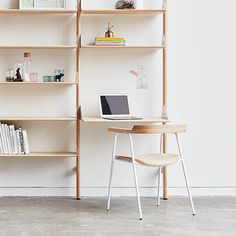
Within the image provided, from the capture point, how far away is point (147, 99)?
4.09 metres

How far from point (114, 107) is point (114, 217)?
3.46 feet

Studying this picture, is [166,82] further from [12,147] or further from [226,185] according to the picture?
[12,147]

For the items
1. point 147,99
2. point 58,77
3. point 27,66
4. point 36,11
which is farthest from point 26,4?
point 147,99

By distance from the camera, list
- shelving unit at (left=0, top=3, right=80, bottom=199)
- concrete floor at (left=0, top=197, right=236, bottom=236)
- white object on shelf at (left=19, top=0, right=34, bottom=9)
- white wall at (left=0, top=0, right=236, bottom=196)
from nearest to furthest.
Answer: concrete floor at (left=0, top=197, right=236, bottom=236) < shelving unit at (left=0, top=3, right=80, bottom=199) < white object on shelf at (left=19, top=0, right=34, bottom=9) < white wall at (left=0, top=0, right=236, bottom=196)

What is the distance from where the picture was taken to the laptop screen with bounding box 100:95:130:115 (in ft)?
12.9

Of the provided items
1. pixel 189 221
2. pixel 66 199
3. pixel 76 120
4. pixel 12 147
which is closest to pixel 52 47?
pixel 76 120

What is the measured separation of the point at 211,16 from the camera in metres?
4.11

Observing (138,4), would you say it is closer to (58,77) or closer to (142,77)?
(142,77)

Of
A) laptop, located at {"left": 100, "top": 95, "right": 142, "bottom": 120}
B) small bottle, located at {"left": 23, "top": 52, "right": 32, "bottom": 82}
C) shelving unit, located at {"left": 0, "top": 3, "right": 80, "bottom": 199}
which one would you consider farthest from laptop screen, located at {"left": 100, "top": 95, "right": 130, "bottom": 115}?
small bottle, located at {"left": 23, "top": 52, "right": 32, "bottom": 82}

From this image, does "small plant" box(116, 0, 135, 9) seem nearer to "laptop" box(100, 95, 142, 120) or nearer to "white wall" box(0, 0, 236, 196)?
"white wall" box(0, 0, 236, 196)

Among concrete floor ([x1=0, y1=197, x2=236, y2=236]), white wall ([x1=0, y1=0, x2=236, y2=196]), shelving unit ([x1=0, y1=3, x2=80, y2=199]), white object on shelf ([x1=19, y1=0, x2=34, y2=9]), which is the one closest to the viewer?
concrete floor ([x1=0, y1=197, x2=236, y2=236])

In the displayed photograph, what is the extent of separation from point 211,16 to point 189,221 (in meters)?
1.96

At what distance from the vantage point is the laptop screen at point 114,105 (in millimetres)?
3938

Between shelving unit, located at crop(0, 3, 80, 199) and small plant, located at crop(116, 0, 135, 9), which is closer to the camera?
shelving unit, located at crop(0, 3, 80, 199)
